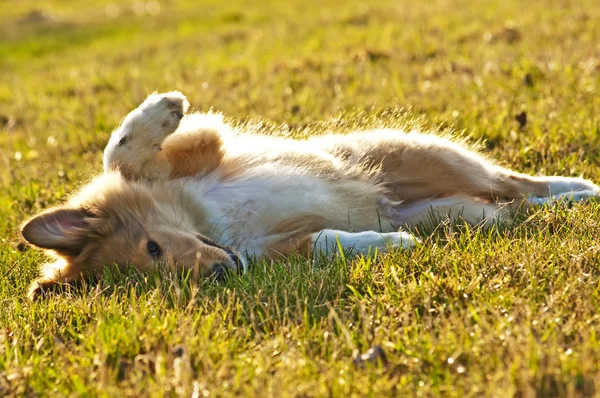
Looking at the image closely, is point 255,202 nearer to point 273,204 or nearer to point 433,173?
point 273,204

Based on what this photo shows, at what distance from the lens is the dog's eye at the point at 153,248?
3.93 meters

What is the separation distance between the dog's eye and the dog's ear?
1.09ft

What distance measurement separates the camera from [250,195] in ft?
14.5

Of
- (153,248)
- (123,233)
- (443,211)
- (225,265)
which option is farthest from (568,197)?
(123,233)

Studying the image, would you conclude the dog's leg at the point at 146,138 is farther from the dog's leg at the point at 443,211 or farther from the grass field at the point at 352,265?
the dog's leg at the point at 443,211

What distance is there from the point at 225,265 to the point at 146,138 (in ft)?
3.65

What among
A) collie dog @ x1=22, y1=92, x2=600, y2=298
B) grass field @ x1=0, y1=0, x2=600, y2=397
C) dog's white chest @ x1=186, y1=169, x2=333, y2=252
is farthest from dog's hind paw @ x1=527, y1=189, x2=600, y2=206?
dog's white chest @ x1=186, y1=169, x2=333, y2=252

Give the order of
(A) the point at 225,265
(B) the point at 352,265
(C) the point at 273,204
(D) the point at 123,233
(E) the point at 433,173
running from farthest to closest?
1. (E) the point at 433,173
2. (C) the point at 273,204
3. (D) the point at 123,233
4. (A) the point at 225,265
5. (B) the point at 352,265

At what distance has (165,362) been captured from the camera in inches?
109

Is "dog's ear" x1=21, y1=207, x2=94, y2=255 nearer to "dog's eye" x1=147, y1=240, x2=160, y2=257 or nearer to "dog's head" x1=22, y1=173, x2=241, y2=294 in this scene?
"dog's head" x1=22, y1=173, x2=241, y2=294

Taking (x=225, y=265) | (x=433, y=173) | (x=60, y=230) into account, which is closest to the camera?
(x=225, y=265)

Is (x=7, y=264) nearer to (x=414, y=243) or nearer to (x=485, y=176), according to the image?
(x=414, y=243)

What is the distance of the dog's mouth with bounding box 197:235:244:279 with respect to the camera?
12.2ft

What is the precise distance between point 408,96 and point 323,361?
5166mm
